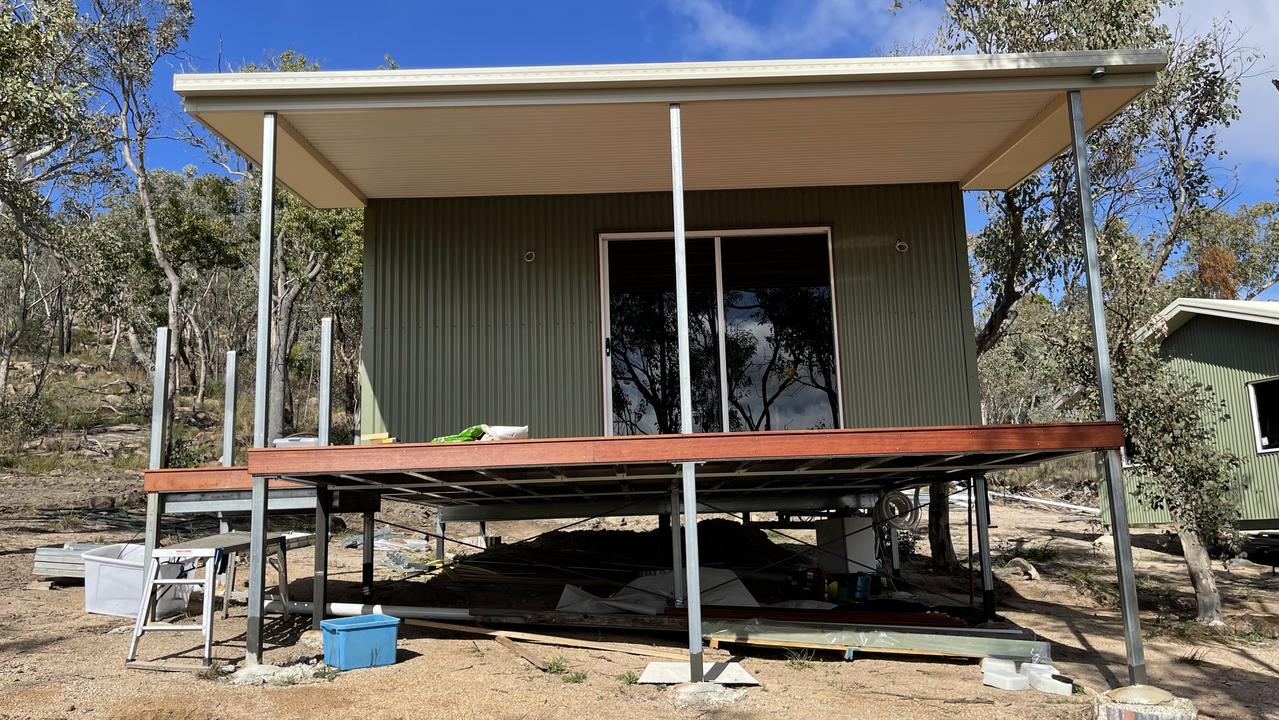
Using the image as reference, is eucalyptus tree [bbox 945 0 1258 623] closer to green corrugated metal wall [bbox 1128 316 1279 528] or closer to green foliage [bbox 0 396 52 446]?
green corrugated metal wall [bbox 1128 316 1279 528]

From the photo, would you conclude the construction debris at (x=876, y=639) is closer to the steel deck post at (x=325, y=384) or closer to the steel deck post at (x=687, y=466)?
the steel deck post at (x=687, y=466)

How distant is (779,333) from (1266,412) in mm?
10342

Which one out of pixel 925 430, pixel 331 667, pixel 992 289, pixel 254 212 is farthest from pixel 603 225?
pixel 254 212

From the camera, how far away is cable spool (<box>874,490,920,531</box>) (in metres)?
8.57

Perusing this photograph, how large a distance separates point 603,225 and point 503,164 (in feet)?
3.95

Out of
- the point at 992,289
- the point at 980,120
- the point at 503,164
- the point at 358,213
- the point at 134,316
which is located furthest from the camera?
the point at 134,316

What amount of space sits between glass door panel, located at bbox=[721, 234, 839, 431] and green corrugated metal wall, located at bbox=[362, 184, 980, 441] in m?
0.18

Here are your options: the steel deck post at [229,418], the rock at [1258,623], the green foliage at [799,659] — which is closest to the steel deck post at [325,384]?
the steel deck post at [229,418]

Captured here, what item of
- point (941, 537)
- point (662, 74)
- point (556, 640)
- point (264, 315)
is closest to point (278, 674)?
point (556, 640)

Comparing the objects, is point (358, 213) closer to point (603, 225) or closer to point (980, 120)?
point (603, 225)

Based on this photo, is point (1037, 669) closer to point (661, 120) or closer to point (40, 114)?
point (661, 120)

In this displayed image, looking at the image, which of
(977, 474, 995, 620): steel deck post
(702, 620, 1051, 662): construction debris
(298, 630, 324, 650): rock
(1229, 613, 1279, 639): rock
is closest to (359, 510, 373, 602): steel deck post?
(298, 630, 324, 650): rock

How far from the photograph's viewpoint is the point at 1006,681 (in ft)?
18.5

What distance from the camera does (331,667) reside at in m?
5.72
